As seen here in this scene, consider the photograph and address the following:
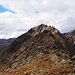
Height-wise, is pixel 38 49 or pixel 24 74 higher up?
pixel 38 49

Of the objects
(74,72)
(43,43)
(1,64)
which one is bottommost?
(74,72)

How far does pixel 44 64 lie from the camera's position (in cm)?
9481

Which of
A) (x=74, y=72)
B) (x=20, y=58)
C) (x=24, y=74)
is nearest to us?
(x=74, y=72)

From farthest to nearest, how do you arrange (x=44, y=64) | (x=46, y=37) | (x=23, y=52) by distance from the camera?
(x=46, y=37), (x=23, y=52), (x=44, y=64)

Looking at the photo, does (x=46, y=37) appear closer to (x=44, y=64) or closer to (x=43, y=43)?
(x=43, y=43)

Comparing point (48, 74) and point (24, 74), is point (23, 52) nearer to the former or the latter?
point (24, 74)

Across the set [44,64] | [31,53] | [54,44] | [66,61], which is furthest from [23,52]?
[66,61]

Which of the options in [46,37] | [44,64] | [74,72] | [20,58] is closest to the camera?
[74,72]

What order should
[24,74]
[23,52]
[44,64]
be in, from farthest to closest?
[23,52] → [44,64] → [24,74]

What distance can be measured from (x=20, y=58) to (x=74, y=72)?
106426mm

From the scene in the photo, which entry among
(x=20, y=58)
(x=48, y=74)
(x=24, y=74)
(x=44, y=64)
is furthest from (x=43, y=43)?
(x=48, y=74)

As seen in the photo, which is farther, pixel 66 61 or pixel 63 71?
pixel 66 61

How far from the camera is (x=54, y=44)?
18188cm

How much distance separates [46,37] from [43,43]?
13.2 m
